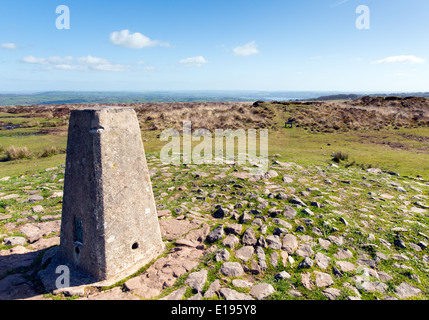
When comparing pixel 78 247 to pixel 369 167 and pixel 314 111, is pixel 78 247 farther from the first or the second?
pixel 314 111

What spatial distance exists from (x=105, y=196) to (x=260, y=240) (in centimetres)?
285

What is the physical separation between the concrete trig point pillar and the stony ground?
0.39 metres

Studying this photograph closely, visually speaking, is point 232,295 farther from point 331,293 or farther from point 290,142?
point 290,142

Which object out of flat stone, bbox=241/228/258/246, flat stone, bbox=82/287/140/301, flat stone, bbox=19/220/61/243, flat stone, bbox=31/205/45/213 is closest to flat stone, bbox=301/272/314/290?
flat stone, bbox=241/228/258/246

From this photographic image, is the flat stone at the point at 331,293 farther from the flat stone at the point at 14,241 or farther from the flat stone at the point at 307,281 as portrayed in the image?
the flat stone at the point at 14,241

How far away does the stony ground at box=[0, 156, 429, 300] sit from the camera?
339cm

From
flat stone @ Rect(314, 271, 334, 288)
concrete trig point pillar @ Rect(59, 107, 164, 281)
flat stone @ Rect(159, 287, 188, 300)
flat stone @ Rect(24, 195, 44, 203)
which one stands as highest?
concrete trig point pillar @ Rect(59, 107, 164, 281)

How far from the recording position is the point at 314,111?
2591cm

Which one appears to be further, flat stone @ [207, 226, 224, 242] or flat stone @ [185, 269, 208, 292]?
flat stone @ [207, 226, 224, 242]

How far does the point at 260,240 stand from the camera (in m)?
4.42

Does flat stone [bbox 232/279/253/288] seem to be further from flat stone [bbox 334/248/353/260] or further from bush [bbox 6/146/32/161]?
bush [bbox 6/146/32/161]

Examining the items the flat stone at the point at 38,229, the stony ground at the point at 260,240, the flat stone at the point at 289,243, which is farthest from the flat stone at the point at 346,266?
the flat stone at the point at 38,229
